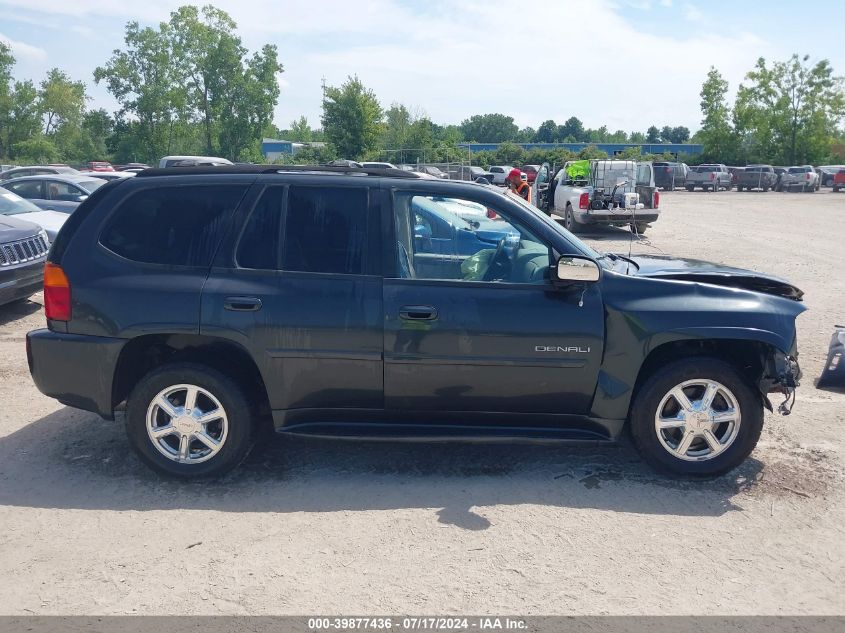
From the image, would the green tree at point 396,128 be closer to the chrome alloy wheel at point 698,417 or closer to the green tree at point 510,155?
the green tree at point 510,155

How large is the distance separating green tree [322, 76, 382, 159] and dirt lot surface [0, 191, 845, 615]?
111 feet

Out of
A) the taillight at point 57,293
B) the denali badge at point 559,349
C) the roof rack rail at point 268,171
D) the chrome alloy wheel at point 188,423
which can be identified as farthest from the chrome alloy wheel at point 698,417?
the taillight at point 57,293

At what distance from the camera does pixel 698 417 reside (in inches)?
181

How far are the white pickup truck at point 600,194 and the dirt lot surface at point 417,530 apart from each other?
45.5 feet

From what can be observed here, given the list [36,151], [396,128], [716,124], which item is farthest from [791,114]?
[36,151]

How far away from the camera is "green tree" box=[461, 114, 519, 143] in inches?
5512

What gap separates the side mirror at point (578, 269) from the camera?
4.37m

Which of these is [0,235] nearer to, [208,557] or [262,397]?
[262,397]

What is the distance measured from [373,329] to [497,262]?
890 mm

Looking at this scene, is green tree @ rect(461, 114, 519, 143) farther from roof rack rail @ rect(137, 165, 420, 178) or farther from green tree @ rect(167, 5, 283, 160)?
roof rack rail @ rect(137, 165, 420, 178)

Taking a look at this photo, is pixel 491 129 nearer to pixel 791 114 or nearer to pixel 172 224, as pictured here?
pixel 791 114

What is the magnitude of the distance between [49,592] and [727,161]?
79.5 meters

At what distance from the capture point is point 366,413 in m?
4.68

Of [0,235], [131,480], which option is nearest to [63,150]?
[0,235]
